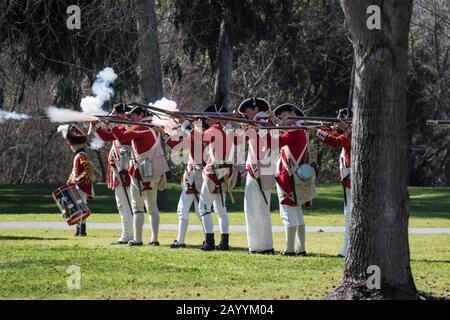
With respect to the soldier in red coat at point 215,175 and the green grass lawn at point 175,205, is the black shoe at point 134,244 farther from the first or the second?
the green grass lawn at point 175,205

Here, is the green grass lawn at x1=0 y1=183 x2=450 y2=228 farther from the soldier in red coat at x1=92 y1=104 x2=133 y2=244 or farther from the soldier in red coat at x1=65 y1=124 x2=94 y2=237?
the soldier in red coat at x1=92 y1=104 x2=133 y2=244

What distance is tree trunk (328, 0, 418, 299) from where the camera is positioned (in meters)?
10.8

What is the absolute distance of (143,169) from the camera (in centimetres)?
1691

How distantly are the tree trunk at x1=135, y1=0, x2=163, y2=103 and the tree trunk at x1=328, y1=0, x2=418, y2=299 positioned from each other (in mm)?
16803

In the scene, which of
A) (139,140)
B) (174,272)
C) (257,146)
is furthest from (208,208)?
(174,272)

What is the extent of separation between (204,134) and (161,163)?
115 centimetres

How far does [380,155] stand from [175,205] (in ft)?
64.2

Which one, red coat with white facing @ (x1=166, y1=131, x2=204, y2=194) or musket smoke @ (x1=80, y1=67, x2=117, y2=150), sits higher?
musket smoke @ (x1=80, y1=67, x2=117, y2=150)

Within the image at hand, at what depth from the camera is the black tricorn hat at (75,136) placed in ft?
61.3

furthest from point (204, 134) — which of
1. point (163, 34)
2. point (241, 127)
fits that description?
point (163, 34)

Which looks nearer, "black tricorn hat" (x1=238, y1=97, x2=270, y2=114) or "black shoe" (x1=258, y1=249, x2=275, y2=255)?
"black shoe" (x1=258, y1=249, x2=275, y2=255)

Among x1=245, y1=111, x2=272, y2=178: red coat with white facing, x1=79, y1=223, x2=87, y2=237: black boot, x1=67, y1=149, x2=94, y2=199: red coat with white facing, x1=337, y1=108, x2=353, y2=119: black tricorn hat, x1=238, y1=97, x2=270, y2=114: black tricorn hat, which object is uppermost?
x1=238, y1=97, x2=270, y2=114: black tricorn hat

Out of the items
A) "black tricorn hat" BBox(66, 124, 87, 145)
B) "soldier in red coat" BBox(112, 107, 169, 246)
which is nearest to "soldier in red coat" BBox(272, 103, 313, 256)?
"soldier in red coat" BBox(112, 107, 169, 246)
